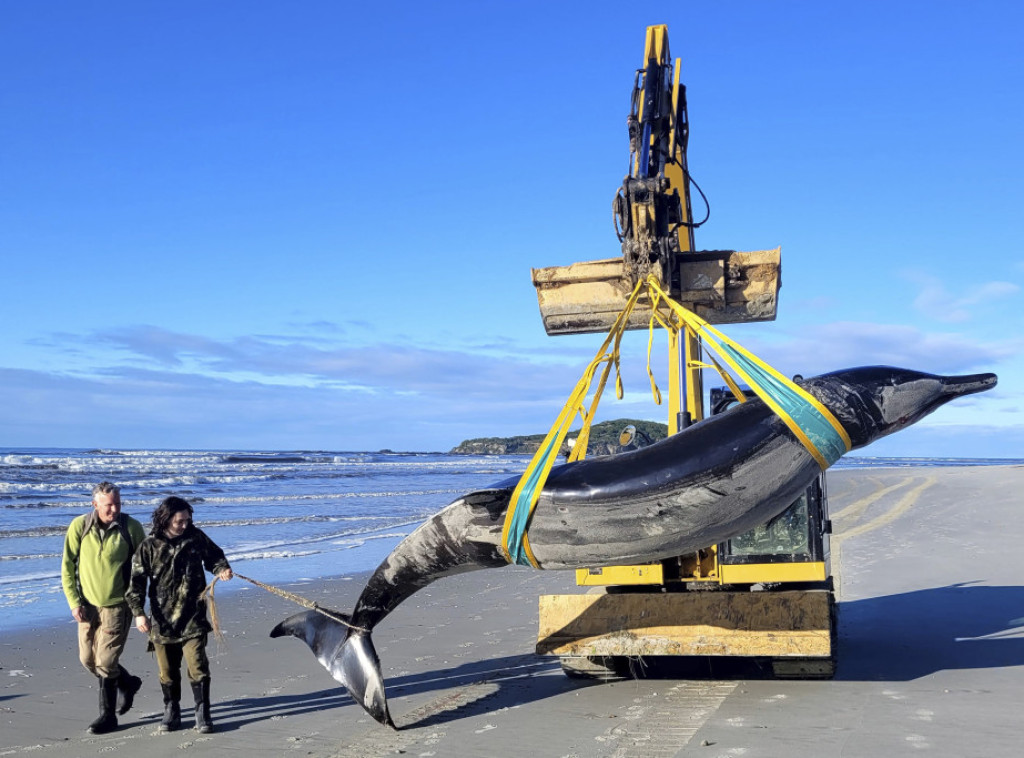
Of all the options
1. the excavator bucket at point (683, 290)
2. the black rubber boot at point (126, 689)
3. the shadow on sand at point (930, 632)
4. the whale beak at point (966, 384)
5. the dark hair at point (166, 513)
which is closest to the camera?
the whale beak at point (966, 384)

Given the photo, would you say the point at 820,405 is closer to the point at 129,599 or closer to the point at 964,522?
the point at 129,599

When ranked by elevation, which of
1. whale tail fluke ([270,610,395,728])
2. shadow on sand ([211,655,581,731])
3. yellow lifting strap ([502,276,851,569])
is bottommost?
shadow on sand ([211,655,581,731])

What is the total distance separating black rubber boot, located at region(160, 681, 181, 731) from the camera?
677 centimetres

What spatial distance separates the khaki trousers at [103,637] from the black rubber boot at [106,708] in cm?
5

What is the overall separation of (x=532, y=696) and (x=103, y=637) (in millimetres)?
3076

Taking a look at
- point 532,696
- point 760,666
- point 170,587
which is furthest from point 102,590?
point 760,666

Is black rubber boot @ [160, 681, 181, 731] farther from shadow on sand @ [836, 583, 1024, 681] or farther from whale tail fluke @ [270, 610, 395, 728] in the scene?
shadow on sand @ [836, 583, 1024, 681]

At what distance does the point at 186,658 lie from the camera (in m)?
6.76

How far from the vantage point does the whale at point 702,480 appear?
5465 millimetres

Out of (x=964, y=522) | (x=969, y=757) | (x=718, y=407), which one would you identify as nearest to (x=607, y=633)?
Answer: (x=718, y=407)

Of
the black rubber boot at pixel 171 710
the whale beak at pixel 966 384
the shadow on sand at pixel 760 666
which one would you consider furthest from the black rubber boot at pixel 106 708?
the whale beak at pixel 966 384

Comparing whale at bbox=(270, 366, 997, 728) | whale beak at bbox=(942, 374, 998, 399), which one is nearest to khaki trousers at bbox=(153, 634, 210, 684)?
whale at bbox=(270, 366, 997, 728)

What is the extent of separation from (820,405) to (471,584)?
31.4 feet

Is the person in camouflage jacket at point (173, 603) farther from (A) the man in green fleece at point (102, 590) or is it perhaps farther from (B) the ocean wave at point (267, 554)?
(B) the ocean wave at point (267, 554)
